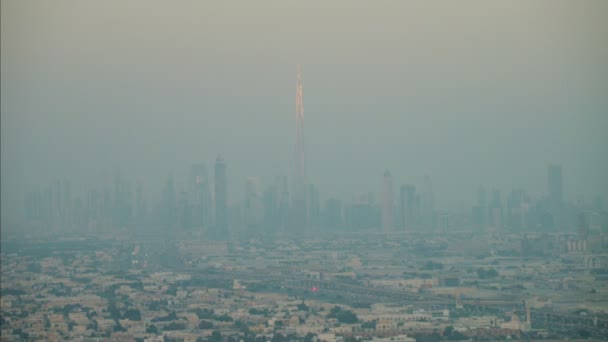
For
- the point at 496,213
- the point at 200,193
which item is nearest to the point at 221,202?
the point at 200,193

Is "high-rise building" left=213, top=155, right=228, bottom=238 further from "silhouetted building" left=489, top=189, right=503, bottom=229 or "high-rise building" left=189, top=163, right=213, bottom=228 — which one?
"silhouetted building" left=489, top=189, right=503, bottom=229

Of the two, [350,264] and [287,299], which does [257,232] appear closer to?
[350,264]

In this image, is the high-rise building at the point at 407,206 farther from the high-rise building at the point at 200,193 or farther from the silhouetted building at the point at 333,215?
the high-rise building at the point at 200,193

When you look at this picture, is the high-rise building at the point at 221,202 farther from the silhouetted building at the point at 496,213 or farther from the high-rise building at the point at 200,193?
the silhouetted building at the point at 496,213

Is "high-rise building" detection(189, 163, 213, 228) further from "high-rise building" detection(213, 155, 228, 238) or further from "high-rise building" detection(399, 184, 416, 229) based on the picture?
"high-rise building" detection(399, 184, 416, 229)

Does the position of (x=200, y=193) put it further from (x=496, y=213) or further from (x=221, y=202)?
(x=496, y=213)

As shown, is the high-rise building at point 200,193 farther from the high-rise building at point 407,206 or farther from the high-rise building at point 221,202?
the high-rise building at point 407,206

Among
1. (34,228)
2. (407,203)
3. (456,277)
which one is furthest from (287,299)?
(407,203)

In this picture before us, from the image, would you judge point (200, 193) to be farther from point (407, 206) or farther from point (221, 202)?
point (407, 206)
